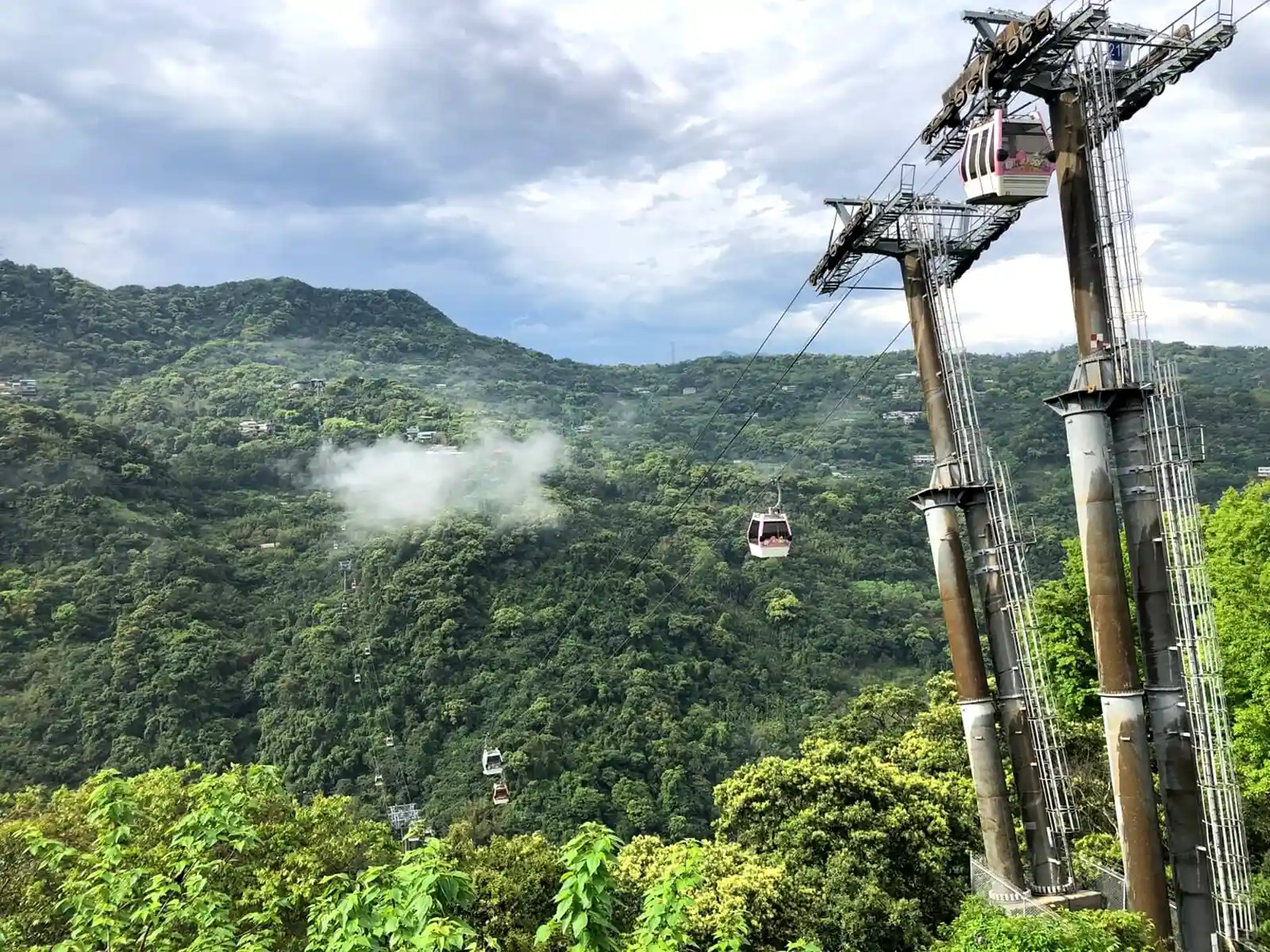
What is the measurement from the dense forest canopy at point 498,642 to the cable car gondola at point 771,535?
14.6ft

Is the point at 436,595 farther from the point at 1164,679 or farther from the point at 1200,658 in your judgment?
the point at 1200,658

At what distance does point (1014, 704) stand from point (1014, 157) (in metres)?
6.79

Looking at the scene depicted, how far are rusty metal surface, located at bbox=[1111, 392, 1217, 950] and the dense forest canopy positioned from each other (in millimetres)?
1232

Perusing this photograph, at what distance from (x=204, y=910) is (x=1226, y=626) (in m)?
18.0

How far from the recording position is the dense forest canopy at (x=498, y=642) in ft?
50.4

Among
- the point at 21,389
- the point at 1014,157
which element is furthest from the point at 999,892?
the point at 21,389

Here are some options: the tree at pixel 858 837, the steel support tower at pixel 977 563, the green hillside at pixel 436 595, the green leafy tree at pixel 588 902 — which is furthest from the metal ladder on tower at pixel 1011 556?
the green hillside at pixel 436 595

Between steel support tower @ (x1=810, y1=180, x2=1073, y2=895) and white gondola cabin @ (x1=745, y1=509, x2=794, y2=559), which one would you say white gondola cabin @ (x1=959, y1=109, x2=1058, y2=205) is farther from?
white gondola cabin @ (x1=745, y1=509, x2=794, y2=559)

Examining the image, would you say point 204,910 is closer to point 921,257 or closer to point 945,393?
point 945,393

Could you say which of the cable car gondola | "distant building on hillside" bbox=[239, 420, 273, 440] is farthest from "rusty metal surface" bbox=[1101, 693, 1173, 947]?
"distant building on hillside" bbox=[239, 420, 273, 440]

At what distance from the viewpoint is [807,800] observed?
16.8 metres

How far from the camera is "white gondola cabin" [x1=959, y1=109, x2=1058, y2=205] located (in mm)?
9266

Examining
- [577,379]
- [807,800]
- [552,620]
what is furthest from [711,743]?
[577,379]

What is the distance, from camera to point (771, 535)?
16734mm
